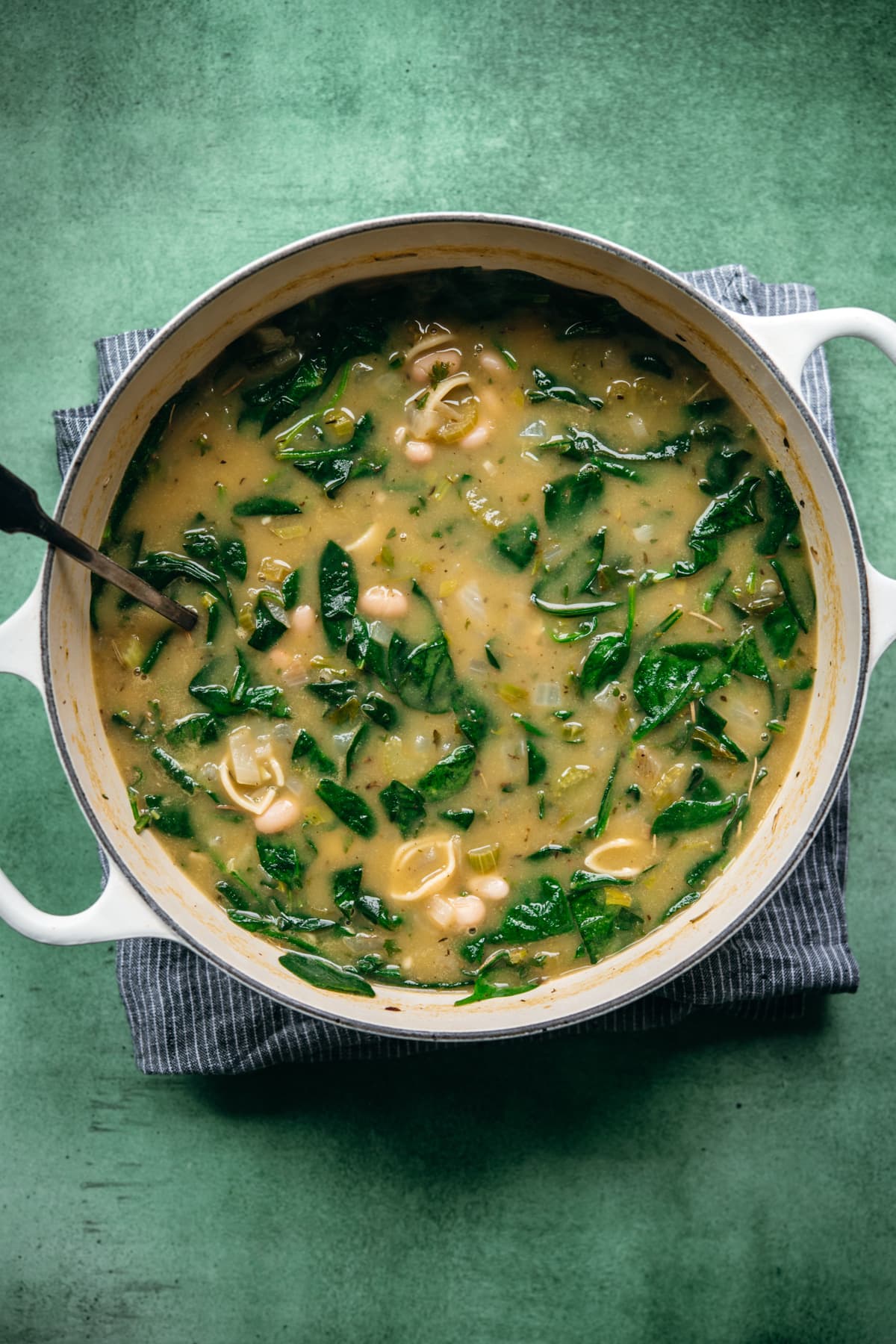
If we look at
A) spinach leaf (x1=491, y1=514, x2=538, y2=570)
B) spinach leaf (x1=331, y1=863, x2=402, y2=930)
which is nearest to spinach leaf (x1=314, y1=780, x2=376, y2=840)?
spinach leaf (x1=331, y1=863, x2=402, y2=930)

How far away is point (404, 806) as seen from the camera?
9.95ft

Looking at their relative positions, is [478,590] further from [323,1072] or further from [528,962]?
[323,1072]

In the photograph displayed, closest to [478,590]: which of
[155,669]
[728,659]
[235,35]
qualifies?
[728,659]

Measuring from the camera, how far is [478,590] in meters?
3.03

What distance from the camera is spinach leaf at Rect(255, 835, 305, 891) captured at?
10.0 ft

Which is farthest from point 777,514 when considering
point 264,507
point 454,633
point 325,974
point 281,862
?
point 325,974

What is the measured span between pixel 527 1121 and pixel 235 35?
356 centimetres

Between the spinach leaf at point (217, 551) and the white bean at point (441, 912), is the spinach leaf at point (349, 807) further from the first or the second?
the spinach leaf at point (217, 551)

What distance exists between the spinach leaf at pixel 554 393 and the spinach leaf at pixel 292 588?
82 cm

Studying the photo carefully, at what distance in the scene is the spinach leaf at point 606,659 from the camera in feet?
9.89

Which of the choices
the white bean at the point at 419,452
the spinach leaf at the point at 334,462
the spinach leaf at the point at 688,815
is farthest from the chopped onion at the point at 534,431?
the spinach leaf at the point at 688,815

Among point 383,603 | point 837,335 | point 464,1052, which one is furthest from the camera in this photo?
point 464,1052

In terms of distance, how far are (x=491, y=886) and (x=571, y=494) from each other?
1.12 m

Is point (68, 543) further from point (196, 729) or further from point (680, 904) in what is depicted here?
point (680, 904)
